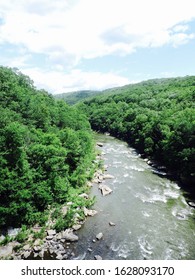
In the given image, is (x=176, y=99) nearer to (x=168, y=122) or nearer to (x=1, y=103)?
(x=168, y=122)

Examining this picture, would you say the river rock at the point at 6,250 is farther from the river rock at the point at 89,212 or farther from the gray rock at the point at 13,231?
the river rock at the point at 89,212

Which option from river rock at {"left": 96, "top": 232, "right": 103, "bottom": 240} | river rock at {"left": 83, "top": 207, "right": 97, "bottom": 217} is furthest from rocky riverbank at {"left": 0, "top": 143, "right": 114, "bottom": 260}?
river rock at {"left": 83, "top": 207, "right": 97, "bottom": 217}

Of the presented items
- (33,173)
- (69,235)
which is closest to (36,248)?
(69,235)

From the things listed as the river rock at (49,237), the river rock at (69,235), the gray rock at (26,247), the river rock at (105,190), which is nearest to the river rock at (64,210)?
the river rock at (69,235)

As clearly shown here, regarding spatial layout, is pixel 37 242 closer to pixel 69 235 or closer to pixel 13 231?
pixel 13 231

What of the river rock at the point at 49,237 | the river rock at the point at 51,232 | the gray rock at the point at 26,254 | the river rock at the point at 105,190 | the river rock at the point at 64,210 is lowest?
the gray rock at the point at 26,254
